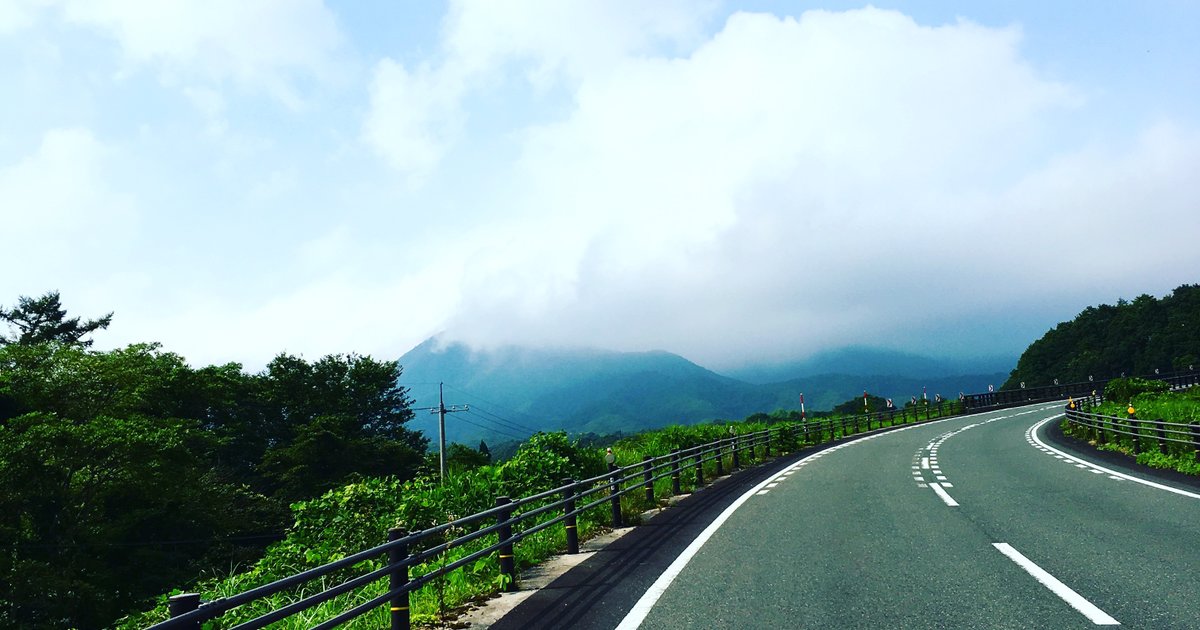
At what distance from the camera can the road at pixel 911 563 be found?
5812 millimetres

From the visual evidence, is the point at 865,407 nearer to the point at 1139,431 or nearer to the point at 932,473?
the point at 1139,431

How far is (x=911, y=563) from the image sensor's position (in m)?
7.79

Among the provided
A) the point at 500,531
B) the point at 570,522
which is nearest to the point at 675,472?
the point at 570,522

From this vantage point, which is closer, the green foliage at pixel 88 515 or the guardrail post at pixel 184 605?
the guardrail post at pixel 184 605

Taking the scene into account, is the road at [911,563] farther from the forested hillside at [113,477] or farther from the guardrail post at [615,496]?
the forested hillside at [113,477]

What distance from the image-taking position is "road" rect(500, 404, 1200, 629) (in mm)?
5812

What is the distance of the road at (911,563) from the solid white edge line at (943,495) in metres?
0.05

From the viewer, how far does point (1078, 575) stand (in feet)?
22.4

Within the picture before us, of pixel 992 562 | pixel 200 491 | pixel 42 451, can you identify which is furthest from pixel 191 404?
pixel 992 562

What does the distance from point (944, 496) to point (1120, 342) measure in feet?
431

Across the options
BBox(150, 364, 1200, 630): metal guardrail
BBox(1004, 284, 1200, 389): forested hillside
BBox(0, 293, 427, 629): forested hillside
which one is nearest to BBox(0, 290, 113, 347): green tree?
BBox(0, 293, 427, 629): forested hillside

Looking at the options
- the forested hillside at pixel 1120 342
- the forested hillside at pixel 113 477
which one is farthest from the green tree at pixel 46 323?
the forested hillside at pixel 1120 342

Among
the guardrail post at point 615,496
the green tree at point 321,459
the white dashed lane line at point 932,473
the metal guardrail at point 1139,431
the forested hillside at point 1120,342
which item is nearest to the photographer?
the guardrail post at point 615,496

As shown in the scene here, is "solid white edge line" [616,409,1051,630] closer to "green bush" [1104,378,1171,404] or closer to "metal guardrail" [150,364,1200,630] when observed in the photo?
"metal guardrail" [150,364,1200,630]
